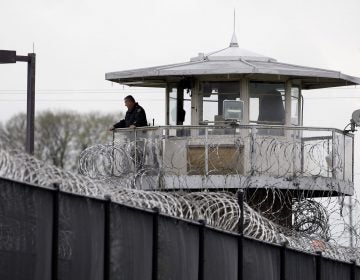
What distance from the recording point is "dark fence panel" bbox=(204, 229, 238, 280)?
15.2 metres

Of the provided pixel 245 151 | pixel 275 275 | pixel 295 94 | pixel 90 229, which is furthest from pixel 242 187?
pixel 90 229

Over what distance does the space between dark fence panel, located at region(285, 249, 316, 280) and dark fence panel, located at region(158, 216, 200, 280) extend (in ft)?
9.55

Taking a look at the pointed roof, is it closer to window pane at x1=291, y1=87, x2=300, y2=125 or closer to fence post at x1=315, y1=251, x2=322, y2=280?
window pane at x1=291, y1=87, x2=300, y2=125

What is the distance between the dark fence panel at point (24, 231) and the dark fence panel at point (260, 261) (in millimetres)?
5482

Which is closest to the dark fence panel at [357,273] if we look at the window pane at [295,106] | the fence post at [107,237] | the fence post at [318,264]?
the fence post at [318,264]

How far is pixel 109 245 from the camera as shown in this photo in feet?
41.1

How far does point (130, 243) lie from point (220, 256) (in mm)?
2679

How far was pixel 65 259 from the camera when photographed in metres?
11.6

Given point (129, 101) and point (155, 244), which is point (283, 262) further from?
point (129, 101)

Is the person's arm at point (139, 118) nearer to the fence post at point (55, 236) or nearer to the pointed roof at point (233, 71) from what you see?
the pointed roof at point (233, 71)

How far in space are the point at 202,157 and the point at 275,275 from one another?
9.23 metres

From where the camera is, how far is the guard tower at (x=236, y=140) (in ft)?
85.0

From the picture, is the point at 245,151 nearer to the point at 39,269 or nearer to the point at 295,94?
the point at 295,94

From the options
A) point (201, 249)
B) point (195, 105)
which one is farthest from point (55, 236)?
point (195, 105)
